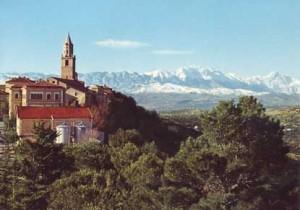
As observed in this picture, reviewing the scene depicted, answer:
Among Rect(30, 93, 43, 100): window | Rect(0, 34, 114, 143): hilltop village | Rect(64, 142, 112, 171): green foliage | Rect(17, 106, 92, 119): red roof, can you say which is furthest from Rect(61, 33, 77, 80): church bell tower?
Rect(64, 142, 112, 171): green foliage

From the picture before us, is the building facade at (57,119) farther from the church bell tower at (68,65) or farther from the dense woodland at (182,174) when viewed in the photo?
the church bell tower at (68,65)

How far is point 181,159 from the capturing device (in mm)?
11070

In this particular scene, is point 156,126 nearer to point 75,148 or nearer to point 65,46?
point 65,46

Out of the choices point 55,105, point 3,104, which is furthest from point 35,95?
point 3,104

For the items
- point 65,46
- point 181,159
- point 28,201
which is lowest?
point 28,201

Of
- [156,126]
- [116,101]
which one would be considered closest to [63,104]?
[116,101]

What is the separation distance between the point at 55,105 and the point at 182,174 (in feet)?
34.2

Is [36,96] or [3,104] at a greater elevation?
[36,96]

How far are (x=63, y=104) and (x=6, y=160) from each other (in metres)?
7.24

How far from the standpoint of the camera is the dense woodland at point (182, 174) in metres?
10.2

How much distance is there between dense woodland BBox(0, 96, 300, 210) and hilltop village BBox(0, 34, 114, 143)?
474 centimetres

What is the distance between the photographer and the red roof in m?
18.1

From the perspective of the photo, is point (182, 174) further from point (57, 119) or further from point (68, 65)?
point (68, 65)

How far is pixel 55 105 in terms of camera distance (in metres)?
20.4
